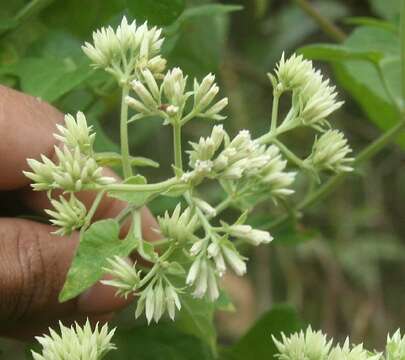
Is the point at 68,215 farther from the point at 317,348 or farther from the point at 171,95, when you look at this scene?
the point at 317,348

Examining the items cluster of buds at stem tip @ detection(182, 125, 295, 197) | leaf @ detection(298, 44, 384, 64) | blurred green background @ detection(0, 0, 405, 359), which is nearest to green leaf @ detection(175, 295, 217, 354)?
cluster of buds at stem tip @ detection(182, 125, 295, 197)

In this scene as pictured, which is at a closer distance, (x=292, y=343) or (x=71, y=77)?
(x=292, y=343)

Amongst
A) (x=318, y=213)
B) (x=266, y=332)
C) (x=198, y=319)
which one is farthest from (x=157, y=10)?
(x=318, y=213)

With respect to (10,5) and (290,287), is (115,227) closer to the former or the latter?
(10,5)

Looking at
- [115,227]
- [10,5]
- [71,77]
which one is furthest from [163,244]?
[10,5]

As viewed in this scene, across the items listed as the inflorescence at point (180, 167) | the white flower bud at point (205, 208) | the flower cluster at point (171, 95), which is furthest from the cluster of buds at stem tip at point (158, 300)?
the flower cluster at point (171, 95)

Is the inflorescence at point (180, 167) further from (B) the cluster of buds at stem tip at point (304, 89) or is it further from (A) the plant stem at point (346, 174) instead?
(A) the plant stem at point (346, 174)
